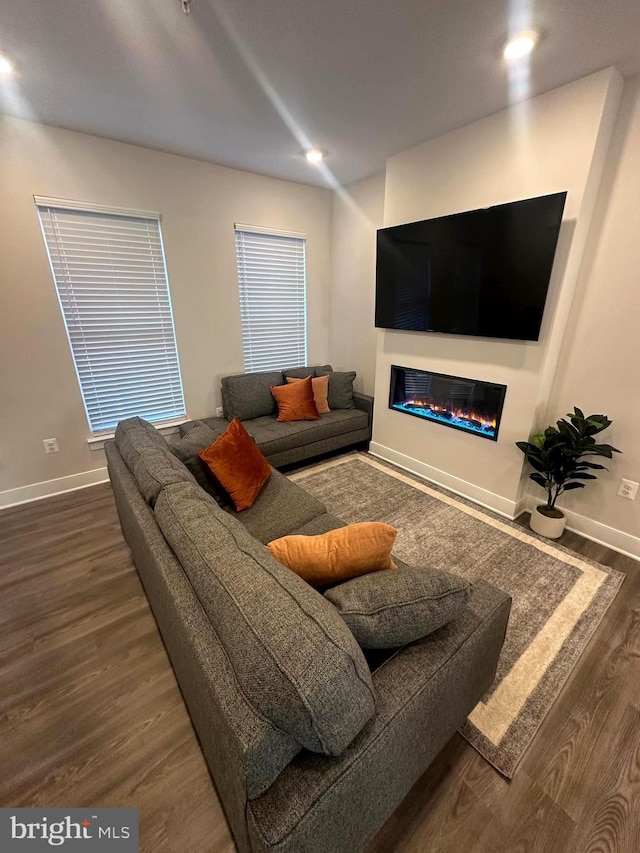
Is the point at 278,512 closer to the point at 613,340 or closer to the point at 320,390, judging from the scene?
the point at 320,390

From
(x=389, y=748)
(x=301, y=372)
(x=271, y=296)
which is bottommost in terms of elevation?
(x=389, y=748)

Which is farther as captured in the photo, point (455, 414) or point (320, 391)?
point (320, 391)

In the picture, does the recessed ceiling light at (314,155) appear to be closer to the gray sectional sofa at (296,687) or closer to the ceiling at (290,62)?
the ceiling at (290,62)

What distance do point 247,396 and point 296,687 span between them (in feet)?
9.63

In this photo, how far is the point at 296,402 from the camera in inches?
135

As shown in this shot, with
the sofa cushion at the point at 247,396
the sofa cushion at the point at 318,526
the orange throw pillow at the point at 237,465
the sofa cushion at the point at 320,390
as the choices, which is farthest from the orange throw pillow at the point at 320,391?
the sofa cushion at the point at 318,526

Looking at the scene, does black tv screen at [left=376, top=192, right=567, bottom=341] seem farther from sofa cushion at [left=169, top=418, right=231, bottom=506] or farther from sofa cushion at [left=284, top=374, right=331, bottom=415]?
sofa cushion at [left=169, top=418, right=231, bottom=506]

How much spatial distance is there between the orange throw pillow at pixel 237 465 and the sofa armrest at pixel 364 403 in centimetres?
180

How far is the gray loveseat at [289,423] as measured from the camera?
122 inches

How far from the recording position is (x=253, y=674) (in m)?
0.74

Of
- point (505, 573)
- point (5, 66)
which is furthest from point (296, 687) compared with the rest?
point (5, 66)

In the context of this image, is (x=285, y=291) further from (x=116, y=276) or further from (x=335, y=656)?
(x=335, y=656)

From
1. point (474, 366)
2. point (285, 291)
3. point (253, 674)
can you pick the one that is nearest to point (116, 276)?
point (285, 291)

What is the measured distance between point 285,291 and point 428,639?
11.8 ft
